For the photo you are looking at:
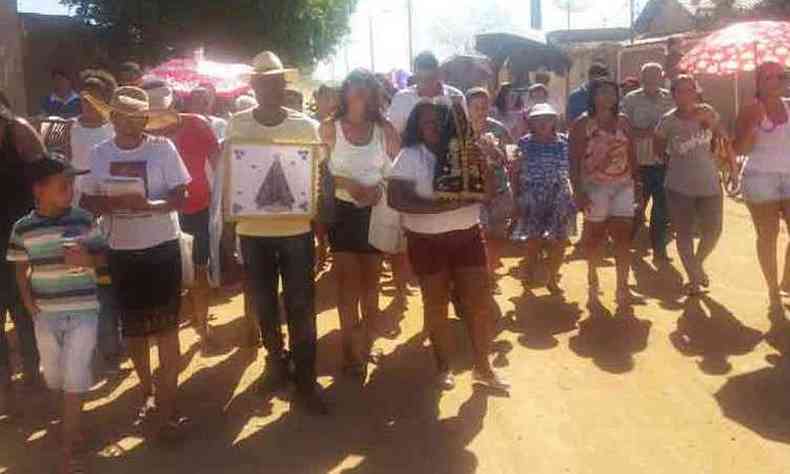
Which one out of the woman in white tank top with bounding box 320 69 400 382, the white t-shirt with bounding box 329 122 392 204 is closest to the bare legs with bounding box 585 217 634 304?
the woman in white tank top with bounding box 320 69 400 382

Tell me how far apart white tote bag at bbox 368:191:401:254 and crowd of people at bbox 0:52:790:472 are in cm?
1

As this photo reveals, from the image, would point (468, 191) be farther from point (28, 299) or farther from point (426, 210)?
point (28, 299)

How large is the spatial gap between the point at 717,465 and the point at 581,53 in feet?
77.4

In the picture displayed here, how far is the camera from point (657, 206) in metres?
9.16

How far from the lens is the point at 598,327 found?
6832 mm

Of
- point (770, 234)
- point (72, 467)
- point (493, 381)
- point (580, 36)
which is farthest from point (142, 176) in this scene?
point (580, 36)

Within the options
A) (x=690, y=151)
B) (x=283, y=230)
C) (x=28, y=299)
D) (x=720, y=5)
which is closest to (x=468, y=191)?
(x=283, y=230)

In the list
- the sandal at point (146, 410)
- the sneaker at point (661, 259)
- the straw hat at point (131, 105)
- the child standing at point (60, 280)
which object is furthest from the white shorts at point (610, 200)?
the child standing at point (60, 280)

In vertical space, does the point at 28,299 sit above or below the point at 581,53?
below

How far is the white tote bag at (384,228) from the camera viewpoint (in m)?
5.55

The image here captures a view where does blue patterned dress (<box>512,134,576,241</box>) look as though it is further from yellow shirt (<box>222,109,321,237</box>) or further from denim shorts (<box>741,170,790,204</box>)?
yellow shirt (<box>222,109,321,237</box>)

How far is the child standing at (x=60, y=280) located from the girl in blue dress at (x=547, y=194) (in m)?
4.29

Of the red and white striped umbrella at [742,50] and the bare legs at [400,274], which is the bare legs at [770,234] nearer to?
the red and white striped umbrella at [742,50]

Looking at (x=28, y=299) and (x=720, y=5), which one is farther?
(x=720, y=5)
